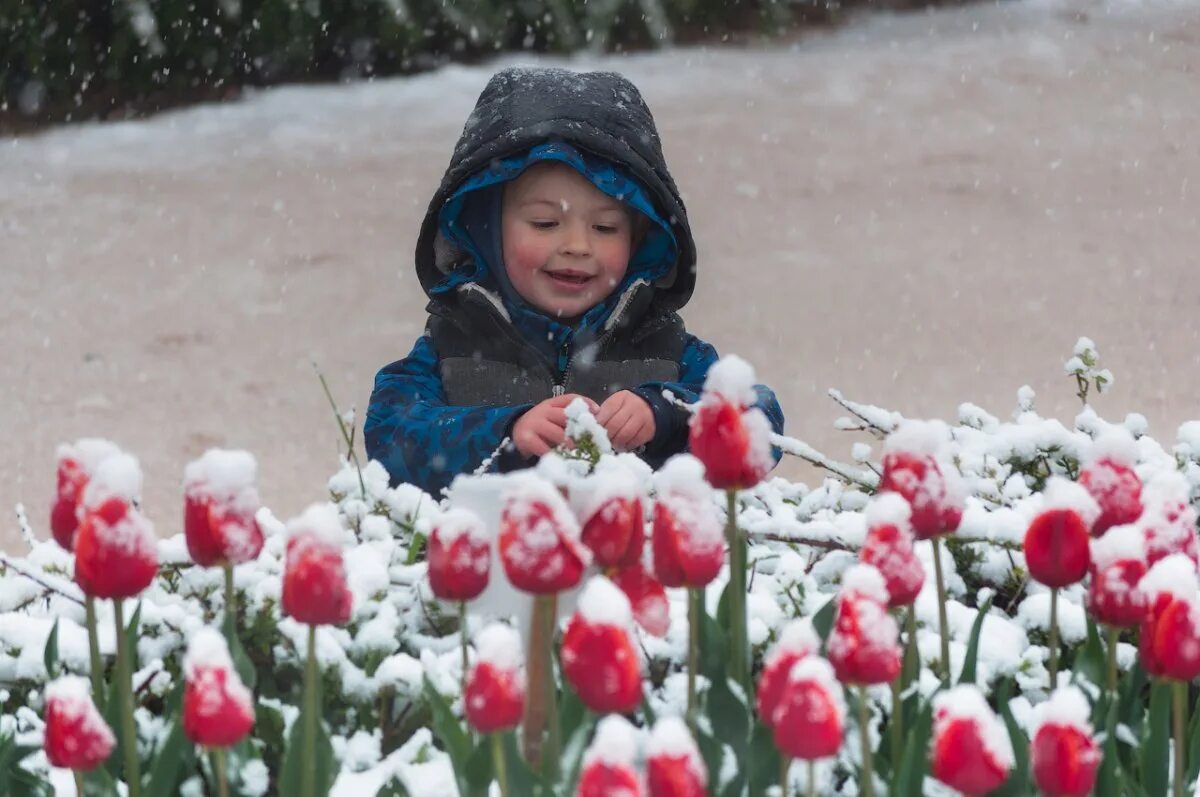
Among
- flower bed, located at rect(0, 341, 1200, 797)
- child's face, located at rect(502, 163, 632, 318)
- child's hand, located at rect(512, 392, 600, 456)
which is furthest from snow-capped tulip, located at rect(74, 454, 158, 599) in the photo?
child's face, located at rect(502, 163, 632, 318)

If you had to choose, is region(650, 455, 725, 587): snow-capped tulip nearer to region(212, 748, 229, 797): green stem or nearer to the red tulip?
the red tulip

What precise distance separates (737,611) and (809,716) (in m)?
0.32

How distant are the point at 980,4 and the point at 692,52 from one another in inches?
89.4

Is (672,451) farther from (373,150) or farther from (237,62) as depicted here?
(237,62)

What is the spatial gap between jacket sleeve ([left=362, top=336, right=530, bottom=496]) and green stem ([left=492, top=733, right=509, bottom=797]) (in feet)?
5.09

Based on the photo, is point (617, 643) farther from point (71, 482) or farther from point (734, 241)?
point (734, 241)

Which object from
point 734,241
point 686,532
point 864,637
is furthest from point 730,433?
point 734,241

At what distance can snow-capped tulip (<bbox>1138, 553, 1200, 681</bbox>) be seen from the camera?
4.13 feet

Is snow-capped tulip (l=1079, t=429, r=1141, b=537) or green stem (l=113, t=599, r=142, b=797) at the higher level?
snow-capped tulip (l=1079, t=429, r=1141, b=537)

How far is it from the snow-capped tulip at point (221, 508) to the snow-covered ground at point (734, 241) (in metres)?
3.06

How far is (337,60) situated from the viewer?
962 centimetres

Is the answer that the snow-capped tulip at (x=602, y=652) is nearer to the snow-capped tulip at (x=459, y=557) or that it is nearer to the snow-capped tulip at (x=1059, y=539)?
the snow-capped tulip at (x=459, y=557)

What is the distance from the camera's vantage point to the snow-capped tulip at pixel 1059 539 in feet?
4.52

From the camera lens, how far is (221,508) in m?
1.34
